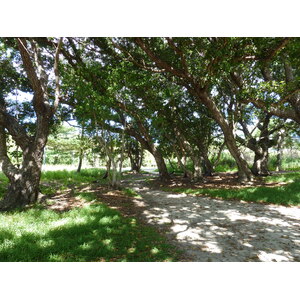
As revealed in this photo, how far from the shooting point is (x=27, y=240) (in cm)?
394

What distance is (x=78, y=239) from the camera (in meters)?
4.16

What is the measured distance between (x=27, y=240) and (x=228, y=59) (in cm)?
800

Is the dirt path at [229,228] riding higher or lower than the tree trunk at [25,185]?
lower

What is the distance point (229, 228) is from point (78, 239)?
12.5 feet

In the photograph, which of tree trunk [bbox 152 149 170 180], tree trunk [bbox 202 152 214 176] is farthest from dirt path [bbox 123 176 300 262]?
tree trunk [bbox 202 152 214 176]

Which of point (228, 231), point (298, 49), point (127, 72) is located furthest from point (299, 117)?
point (127, 72)

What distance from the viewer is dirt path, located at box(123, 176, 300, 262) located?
3.88m

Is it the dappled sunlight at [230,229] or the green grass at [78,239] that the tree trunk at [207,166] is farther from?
the green grass at [78,239]

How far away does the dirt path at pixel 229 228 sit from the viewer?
12.7ft

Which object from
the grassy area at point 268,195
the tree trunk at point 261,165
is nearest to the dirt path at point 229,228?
the grassy area at point 268,195

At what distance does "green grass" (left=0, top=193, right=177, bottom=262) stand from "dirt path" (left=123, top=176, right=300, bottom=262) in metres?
0.67

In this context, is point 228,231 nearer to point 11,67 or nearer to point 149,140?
point 149,140

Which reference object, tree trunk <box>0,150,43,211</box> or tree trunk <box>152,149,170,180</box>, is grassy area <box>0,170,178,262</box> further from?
tree trunk <box>152,149,170,180</box>

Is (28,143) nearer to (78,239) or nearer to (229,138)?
(78,239)
